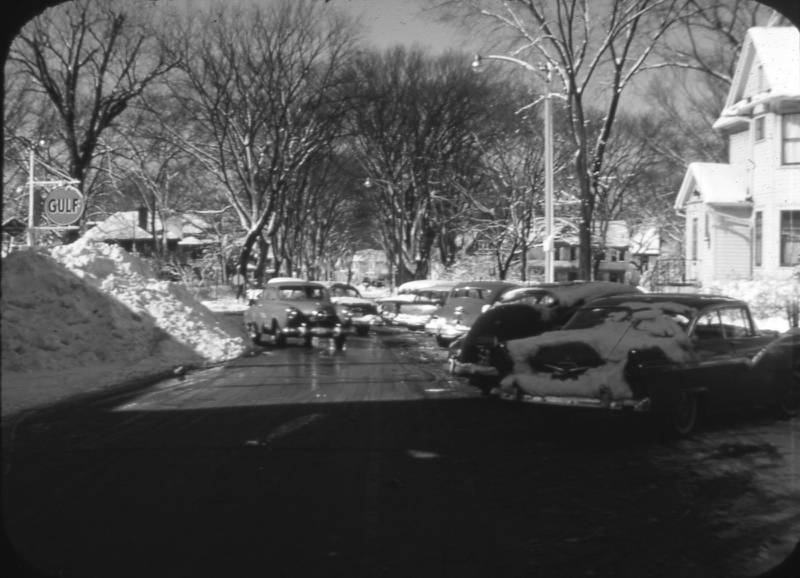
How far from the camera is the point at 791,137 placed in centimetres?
1198

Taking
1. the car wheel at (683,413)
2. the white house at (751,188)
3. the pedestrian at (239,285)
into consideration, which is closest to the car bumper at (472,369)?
the car wheel at (683,413)

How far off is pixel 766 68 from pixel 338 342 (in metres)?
12.6

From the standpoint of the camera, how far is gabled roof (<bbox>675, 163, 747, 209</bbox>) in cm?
1109

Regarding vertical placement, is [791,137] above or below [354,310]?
above

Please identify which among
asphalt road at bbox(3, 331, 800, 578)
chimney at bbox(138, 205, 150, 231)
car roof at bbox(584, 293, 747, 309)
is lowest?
asphalt road at bbox(3, 331, 800, 578)

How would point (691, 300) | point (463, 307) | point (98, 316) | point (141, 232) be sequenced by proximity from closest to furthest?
point (691, 300), point (98, 316), point (463, 307), point (141, 232)

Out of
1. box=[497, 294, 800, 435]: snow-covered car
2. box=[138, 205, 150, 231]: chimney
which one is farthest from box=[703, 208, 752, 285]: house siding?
box=[138, 205, 150, 231]: chimney

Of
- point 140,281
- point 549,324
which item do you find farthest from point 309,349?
point 549,324

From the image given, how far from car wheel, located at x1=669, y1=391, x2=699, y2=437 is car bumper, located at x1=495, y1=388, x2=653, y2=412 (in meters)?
0.36

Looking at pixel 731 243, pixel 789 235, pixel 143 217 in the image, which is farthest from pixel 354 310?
pixel 789 235

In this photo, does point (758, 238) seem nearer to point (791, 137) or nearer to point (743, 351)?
point (791, 137)

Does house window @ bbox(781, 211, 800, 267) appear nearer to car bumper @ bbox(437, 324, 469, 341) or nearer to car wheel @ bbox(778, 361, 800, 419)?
car wheel @ bbox(778, 361, 800, 419)

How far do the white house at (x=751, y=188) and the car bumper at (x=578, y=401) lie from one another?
8.65 feet

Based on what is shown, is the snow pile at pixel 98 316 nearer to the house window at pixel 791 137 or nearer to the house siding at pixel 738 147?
the house siding at pixel 738 147
